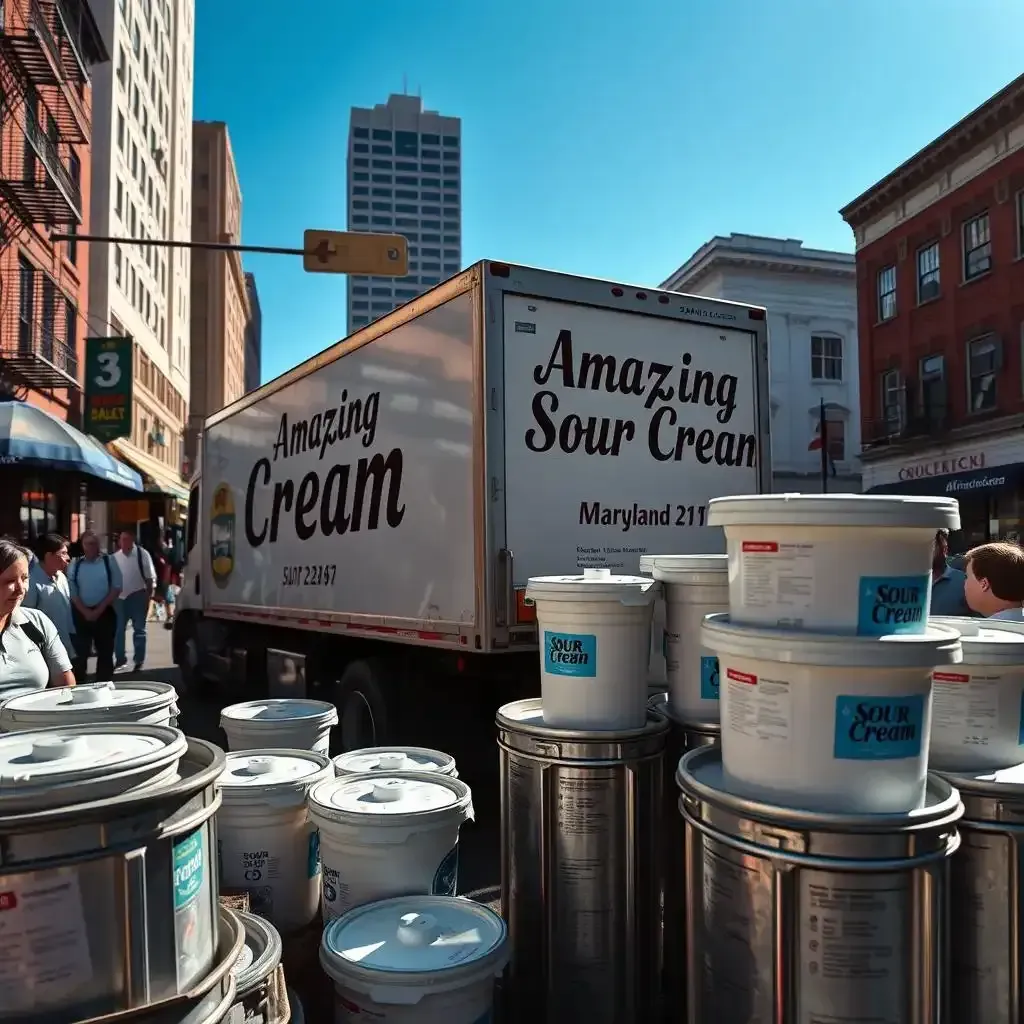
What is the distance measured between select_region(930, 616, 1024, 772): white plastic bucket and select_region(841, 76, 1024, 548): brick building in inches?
880

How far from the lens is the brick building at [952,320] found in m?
22.9

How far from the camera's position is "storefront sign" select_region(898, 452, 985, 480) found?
24.5 m

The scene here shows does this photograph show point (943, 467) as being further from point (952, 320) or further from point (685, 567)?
point (685, 567)

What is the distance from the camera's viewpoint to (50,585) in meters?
7.29

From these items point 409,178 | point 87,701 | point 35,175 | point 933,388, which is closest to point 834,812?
point 87,701

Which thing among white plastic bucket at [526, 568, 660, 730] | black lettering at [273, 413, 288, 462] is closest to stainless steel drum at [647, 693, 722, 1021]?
white plastic bucket at [526, 568, 660, 730]

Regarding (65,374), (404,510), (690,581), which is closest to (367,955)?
(690,581)

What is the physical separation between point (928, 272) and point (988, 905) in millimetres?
28189

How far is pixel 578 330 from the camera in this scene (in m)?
5.68

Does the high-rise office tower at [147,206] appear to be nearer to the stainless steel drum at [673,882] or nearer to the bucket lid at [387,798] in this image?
the bucket lid at [387,798]

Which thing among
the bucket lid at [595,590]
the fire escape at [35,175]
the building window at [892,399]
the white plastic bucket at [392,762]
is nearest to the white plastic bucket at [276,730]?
the white plastic bucket at [392,762]

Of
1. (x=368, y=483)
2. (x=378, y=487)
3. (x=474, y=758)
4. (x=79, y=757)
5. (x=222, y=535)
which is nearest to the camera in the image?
(x=79, y=757)

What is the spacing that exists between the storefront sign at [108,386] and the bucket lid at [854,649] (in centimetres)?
2434

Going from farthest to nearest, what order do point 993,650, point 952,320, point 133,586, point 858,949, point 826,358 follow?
point 826,358 < point 952,320 < point 133,586 < point 993,650 < point 858,949
